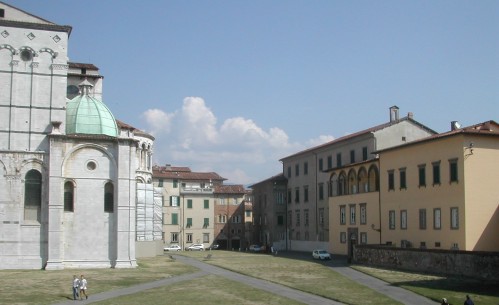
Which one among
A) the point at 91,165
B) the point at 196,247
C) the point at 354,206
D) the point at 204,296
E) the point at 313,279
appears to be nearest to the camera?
the point at 204,296

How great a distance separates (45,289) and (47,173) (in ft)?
46.1

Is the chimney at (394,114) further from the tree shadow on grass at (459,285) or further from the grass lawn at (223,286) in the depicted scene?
the tree shadow on grass at (459,285)

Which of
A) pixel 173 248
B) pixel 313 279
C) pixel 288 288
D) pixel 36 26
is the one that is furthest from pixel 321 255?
pixel 173 248

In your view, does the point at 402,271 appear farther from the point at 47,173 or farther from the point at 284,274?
the point at 47,173

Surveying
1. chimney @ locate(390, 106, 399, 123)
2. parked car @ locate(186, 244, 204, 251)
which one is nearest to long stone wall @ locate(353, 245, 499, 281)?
chimney @ locate(390, 106, 399, 123)

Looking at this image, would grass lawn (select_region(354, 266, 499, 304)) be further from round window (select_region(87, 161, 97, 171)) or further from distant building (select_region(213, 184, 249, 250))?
distant building (select_region(213, 184, 249, 250))

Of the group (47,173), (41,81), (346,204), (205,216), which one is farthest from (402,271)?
(205,216)

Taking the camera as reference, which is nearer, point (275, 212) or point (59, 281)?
point (59, 281)

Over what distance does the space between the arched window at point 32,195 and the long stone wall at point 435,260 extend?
26070 millimetres

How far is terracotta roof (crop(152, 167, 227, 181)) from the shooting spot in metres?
99.6

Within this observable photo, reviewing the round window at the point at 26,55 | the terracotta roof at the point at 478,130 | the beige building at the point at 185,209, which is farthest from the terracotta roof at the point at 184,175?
the terracotta roof at the point at 478,130

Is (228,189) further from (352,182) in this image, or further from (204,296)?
(204,296)

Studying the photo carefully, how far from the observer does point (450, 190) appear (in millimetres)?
46344

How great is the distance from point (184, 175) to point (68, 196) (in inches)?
2176
